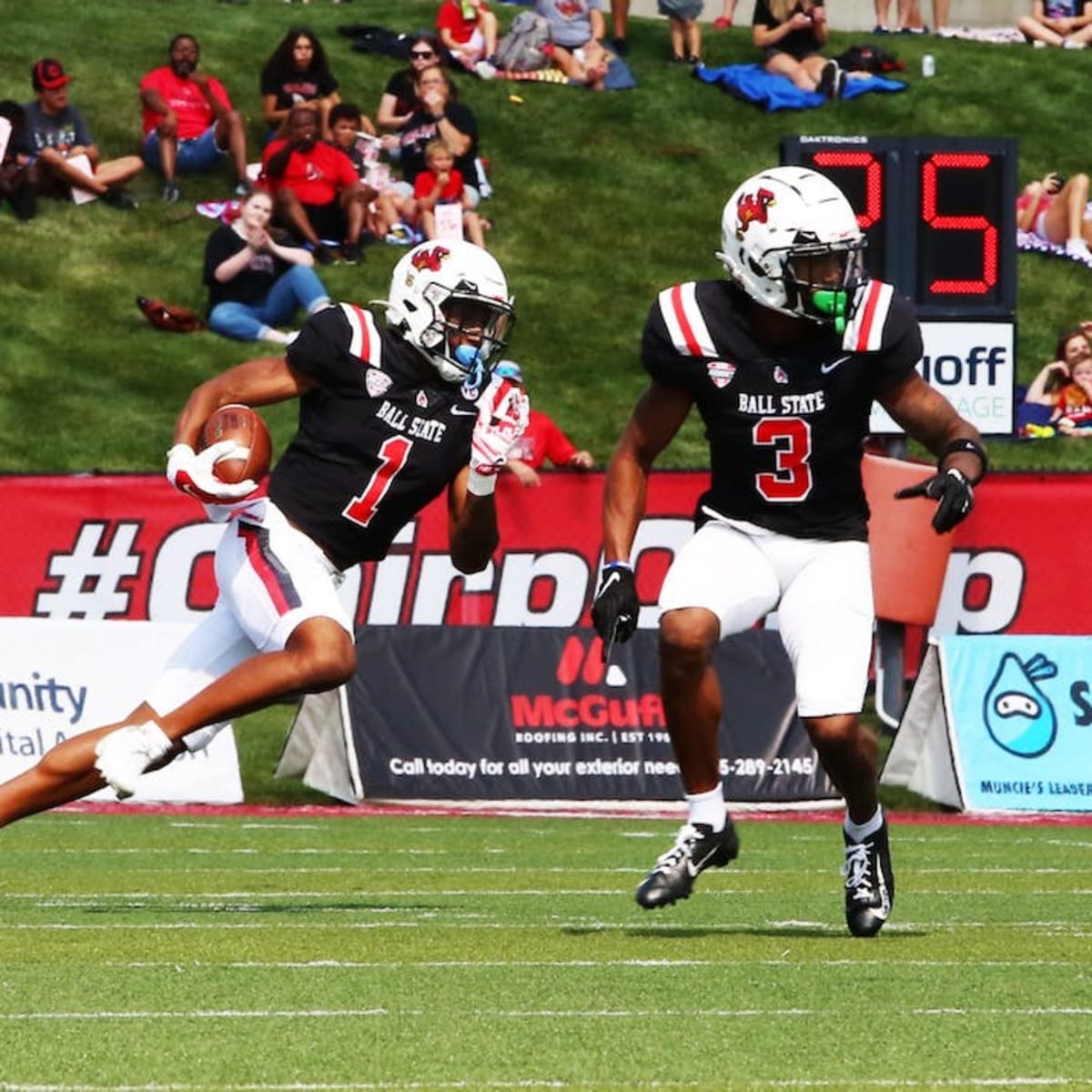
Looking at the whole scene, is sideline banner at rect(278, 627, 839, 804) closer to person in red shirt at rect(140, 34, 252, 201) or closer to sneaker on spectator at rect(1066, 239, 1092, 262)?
person in red shirt at rect(140, 34, 252, 201)

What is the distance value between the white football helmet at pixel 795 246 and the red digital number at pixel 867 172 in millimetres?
6089

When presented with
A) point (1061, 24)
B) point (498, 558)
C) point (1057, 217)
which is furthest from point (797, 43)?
point (498, 558)

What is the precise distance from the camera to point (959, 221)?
1371 centimetres

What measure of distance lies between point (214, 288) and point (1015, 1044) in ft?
47.1

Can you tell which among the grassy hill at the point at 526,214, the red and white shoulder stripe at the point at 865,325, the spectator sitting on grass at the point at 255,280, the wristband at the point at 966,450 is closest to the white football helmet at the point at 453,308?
the red and white shoulder stripe at the point at 865,325

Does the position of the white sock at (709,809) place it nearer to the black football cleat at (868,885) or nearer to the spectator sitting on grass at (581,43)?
the black football cleat at (868,885)

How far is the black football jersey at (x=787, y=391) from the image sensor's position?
7355 millimetres

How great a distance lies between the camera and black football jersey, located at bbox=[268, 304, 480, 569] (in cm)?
790

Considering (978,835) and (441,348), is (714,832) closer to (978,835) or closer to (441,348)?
(441,348)

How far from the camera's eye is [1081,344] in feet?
58.1

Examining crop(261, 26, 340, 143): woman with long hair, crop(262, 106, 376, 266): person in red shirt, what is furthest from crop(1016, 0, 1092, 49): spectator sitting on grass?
crop(262, 106, 376, 266): person in red shirt

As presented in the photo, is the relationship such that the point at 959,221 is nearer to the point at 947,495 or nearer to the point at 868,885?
the point at 947,495

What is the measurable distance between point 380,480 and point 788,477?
1.26 m

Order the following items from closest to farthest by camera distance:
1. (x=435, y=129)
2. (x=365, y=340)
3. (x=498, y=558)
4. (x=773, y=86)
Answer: (x=365, y=340), (x=498, y=558), (x=435, y=129), (x=773, y=86)
